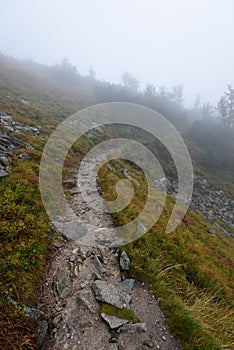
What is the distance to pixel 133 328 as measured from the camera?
412 centimetres

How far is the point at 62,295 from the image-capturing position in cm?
454

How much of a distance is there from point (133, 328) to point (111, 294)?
0.82 m

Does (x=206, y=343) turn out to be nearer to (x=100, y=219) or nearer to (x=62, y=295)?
(x=62, y=295)

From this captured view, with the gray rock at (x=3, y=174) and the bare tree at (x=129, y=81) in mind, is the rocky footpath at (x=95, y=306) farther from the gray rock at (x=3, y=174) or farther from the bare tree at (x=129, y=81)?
the bare tree at (x=129, y=81)

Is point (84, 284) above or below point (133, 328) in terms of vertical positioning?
below

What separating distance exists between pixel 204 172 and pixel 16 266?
2571cm

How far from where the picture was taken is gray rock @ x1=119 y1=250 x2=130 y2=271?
5.51 m

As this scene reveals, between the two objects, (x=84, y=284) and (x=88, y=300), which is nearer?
(x=88, y=300)

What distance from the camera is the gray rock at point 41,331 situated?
11.9ft

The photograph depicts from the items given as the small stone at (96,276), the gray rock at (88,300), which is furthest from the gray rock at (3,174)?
the gray rock at (88,300)

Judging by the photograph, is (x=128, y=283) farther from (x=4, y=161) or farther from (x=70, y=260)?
(x=4, y=161)

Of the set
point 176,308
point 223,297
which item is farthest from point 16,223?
point 223,297

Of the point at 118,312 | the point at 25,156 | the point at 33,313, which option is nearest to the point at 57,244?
the point at 33,313

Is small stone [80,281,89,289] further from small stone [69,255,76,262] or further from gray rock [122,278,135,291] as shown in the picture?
gray rock [122,278,135,291]
